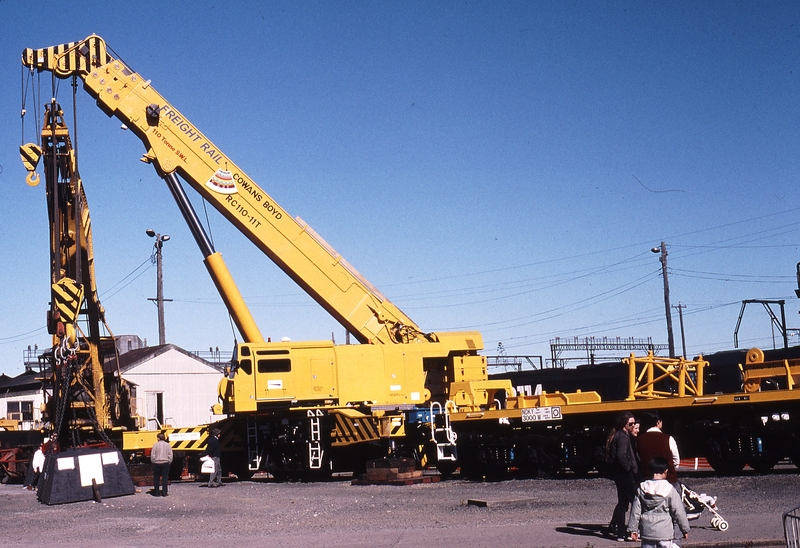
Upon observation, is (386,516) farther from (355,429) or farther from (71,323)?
(71,323)

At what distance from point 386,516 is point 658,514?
6.76m

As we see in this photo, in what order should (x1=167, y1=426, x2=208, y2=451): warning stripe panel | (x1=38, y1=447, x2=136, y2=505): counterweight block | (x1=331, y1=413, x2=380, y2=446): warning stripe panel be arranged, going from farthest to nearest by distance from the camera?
(x1=167, y1=426, x2=208, y2=451): warning stripe panel → (x1=331, y1=413, x2=380, y2=446): warning stripe panel → (x1=38, y1=447, x2=136, y2=505): counterweight block

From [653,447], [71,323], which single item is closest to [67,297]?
[71,323]

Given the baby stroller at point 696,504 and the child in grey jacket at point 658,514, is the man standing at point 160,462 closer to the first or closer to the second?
the baby stroller at point 696,504

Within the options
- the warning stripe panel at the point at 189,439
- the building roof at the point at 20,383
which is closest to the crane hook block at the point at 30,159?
the warning stripe panel at the point at 189,439

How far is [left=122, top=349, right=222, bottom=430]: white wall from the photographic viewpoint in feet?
133

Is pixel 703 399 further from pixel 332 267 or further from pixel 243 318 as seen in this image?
pixel 243 318

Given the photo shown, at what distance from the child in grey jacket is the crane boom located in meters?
14.4

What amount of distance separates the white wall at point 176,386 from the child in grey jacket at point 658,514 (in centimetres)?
3465

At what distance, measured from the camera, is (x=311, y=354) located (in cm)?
2150

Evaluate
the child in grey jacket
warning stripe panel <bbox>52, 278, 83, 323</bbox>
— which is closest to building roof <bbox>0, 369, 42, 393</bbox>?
warning stripe panel <bbox>52, 278, 83, 323</bbox>

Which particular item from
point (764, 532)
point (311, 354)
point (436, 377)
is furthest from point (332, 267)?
point (764, 532)

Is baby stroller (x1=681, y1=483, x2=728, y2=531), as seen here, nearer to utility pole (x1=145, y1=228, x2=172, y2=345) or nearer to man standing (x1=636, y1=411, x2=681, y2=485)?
man standing (x1=636, y1=411, x2=681, y2=485)

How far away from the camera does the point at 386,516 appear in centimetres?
1375
